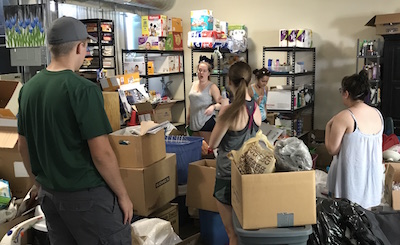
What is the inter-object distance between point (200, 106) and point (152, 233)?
6.73ft

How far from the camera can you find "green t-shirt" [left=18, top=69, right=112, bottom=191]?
5.56 feet

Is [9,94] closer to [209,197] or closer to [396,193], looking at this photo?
[209,197]

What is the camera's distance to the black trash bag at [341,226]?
89.7 inches

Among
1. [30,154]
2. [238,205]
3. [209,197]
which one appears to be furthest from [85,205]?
[209,197]

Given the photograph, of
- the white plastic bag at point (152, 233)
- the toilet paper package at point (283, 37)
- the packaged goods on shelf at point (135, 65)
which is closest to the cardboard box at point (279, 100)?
the toilet paper package at point (283, 37)

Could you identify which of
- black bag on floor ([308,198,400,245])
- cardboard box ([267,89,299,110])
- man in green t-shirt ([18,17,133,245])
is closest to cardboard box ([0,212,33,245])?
man in green t-shirt ([18,17,133,245])

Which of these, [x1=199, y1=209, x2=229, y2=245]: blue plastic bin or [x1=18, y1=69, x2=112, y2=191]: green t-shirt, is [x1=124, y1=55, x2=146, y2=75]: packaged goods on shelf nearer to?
[x1=199, y1=209, x2=229, y2=245]: blue plastic bin

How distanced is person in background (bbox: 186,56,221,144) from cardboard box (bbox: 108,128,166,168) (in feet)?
5.23

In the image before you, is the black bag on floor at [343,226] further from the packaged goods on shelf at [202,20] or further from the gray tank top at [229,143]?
the packaged goods on shelf at [202,20]

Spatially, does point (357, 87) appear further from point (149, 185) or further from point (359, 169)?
point (149, 185)

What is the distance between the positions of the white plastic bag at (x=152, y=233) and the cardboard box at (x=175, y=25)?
4.62 metres

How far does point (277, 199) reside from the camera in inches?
72.7

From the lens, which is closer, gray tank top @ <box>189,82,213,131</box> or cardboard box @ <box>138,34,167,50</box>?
gray tank top @ <box>189,82,213,131</box>

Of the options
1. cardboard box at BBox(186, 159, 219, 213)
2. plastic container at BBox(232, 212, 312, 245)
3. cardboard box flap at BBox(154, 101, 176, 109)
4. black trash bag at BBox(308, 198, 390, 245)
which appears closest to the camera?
plastic container at BBox(232, 212, 312, 245)
